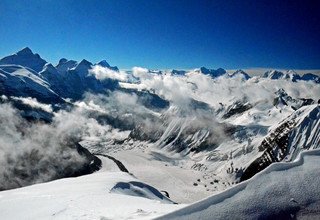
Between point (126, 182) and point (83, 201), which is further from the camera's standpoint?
point (126, 182)

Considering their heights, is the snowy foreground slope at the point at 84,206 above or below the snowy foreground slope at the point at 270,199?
below

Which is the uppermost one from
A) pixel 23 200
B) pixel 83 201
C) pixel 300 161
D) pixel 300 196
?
pixel 300 161

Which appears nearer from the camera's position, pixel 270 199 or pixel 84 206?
pixel 270 199

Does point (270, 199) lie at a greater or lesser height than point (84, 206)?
greater

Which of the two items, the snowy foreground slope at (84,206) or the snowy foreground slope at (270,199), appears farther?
the snowy foreground slope at (84,206)

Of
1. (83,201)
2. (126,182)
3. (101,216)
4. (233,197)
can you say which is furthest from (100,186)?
(233,197)

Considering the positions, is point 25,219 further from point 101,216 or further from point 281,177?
point 281,177

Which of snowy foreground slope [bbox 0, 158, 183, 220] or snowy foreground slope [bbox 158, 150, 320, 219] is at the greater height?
snowy foreground slope [bbox 158, 150, 320, 219]

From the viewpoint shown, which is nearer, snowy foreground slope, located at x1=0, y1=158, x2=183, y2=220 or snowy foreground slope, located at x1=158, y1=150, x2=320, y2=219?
snowy foreground slope, located at x1=158, y1=150, x2=320, y2=219
